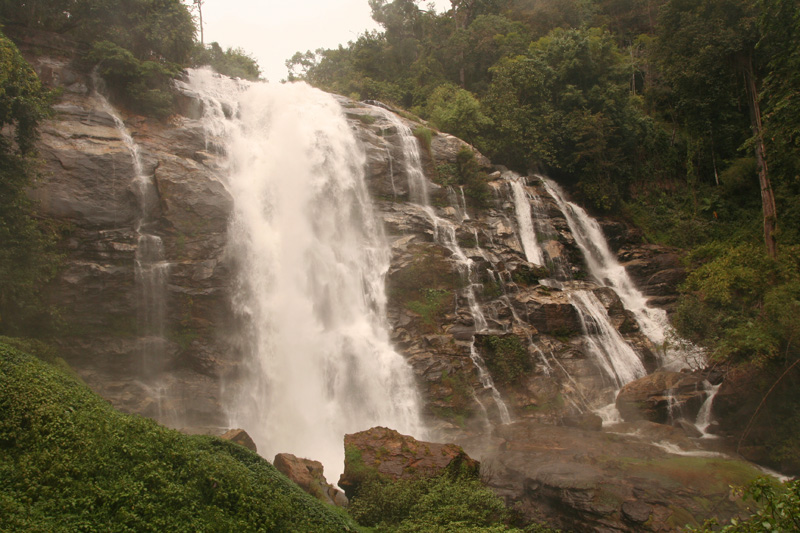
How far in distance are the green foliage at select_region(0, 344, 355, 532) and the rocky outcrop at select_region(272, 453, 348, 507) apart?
1.35m

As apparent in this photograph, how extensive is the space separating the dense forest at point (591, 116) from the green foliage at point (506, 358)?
547 centimetres

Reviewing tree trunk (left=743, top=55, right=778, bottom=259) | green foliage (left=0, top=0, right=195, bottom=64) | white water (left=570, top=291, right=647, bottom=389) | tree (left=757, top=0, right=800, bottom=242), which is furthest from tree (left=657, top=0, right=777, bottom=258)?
green foliage (left=0, top=0, right=195, bottom=64)

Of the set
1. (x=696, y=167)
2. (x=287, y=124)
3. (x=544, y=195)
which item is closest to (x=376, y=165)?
(x=287, y=124)

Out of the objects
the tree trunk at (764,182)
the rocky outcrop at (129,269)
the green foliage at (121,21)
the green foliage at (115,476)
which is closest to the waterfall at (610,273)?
the tree trunk at (764,182)

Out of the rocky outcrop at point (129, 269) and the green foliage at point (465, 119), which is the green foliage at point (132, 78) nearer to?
the rocky outcrop at point (129, 269)

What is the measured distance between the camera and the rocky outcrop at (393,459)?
10758mm

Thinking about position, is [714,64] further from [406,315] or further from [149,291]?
[149,291]

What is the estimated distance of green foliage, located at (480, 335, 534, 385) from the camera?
56.0 feet

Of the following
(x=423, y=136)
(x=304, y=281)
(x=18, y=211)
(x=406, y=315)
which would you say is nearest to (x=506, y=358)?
(x=406, y=315)

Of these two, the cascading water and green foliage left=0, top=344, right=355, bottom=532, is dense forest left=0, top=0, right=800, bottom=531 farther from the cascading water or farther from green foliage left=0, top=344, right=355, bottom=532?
the cascading water

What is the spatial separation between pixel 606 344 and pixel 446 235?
25.8 ft

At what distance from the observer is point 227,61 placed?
31.5m

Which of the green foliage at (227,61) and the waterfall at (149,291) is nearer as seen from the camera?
the waterfall at (149,291)

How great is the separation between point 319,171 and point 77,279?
34.1 feet
